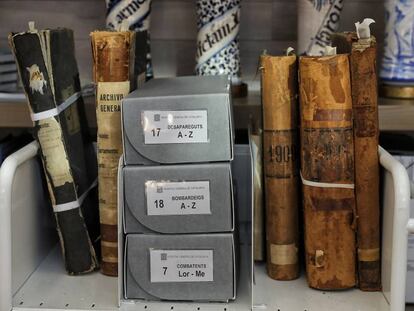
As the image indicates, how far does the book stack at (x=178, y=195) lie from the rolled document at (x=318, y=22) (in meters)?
0.31

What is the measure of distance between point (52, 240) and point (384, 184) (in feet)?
1.89

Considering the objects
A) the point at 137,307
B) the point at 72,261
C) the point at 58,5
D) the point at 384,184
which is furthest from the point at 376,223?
the point at 58,5

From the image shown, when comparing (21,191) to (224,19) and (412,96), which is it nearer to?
(224,19)

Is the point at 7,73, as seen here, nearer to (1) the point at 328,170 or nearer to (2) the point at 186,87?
(2) the point at 186,87

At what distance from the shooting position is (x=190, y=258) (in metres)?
0.86

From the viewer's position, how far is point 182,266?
2.85 ft

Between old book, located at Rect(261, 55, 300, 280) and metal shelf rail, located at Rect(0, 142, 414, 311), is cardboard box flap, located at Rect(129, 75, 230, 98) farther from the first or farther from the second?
metal shelf rail, located at Rect(0, 142, 414, 311)

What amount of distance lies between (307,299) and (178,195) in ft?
0.82

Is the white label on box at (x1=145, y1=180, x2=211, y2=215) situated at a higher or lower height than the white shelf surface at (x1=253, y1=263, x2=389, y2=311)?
higher

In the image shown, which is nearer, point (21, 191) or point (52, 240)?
point (21, 191)

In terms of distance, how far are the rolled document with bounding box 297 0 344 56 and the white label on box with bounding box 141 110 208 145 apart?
14.0 inches

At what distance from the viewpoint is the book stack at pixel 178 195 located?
839 mm

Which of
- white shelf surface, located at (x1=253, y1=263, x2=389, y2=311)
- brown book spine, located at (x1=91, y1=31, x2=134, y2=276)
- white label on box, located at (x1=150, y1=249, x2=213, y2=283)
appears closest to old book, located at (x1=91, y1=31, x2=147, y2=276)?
brown book spine, located at (x1=91, y1=31, x2=134, y2=276)

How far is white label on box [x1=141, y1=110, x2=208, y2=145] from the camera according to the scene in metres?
0.84
